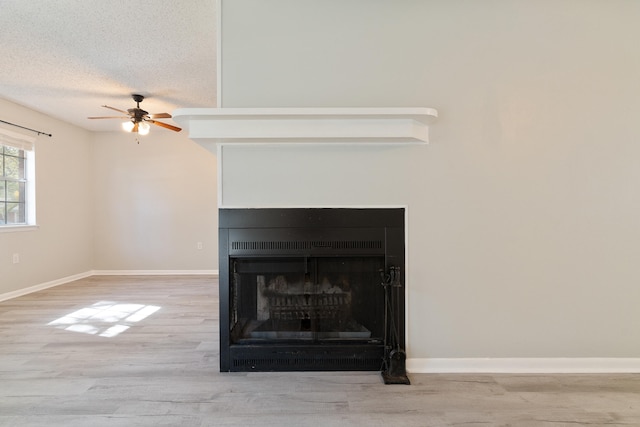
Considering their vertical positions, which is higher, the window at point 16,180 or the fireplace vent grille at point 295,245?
the window at point 16,180

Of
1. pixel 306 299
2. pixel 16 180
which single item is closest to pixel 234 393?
pixel 306 299

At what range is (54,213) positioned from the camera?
439 centimetres

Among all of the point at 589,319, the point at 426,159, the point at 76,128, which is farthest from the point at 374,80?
the point at 76,128

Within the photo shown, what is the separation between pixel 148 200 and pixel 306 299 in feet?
13.6

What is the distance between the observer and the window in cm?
376

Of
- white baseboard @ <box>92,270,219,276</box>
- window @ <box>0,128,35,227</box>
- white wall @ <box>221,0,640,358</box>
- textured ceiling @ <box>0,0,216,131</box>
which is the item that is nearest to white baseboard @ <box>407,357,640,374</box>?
white wall @ <box>221,0,640,358</box>

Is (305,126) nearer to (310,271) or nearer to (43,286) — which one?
(310,271)

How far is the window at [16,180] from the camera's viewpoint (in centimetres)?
376

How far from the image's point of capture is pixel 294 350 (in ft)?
6.35

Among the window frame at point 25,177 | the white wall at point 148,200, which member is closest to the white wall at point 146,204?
the white wall at point 148,200

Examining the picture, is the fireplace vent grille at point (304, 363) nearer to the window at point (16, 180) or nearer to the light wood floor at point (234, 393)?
the light wood floor at point (234, 393)

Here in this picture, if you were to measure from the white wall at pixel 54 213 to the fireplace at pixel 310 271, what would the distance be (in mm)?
3575

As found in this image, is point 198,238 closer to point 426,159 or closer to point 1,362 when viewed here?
point 1,362

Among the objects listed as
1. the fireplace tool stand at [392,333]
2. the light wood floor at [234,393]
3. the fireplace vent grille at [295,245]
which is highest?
the fireplace vent grille at [295,245]
